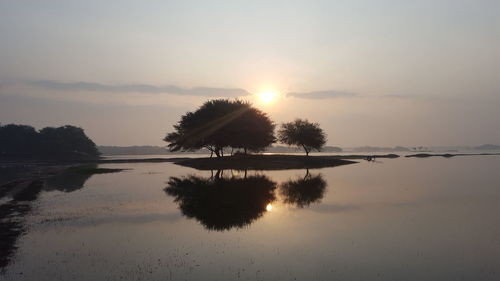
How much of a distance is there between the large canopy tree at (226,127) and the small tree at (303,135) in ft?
61.3

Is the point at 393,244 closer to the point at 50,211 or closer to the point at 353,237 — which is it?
the point at 353,237

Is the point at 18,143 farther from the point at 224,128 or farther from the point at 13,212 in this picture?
the point at 13,212

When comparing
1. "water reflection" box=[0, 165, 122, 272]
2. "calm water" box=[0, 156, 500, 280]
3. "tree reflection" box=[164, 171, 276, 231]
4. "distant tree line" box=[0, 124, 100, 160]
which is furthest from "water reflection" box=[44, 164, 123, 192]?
"distant tree line" box=[0, 124, 100, 160]

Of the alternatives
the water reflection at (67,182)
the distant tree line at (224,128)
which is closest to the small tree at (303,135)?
the distant tree line at (224,128)

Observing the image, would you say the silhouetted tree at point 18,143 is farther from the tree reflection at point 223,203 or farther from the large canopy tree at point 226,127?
the tree reflection at point 223,203

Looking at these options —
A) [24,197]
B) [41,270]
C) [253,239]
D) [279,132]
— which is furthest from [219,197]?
[279,132]

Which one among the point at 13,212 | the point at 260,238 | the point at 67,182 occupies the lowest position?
→ the point at 13,212

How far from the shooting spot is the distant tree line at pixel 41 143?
172500 millimetres

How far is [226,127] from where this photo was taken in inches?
4316

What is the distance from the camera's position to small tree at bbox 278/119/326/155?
135 m

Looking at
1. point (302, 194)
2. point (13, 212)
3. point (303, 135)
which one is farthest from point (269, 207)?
point (303, 135)

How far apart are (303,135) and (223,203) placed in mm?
100018

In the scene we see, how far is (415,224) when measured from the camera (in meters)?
26.8

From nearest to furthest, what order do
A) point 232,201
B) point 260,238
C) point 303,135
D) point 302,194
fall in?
point 260,238, point 232,201, point 302,194, point 303,135
